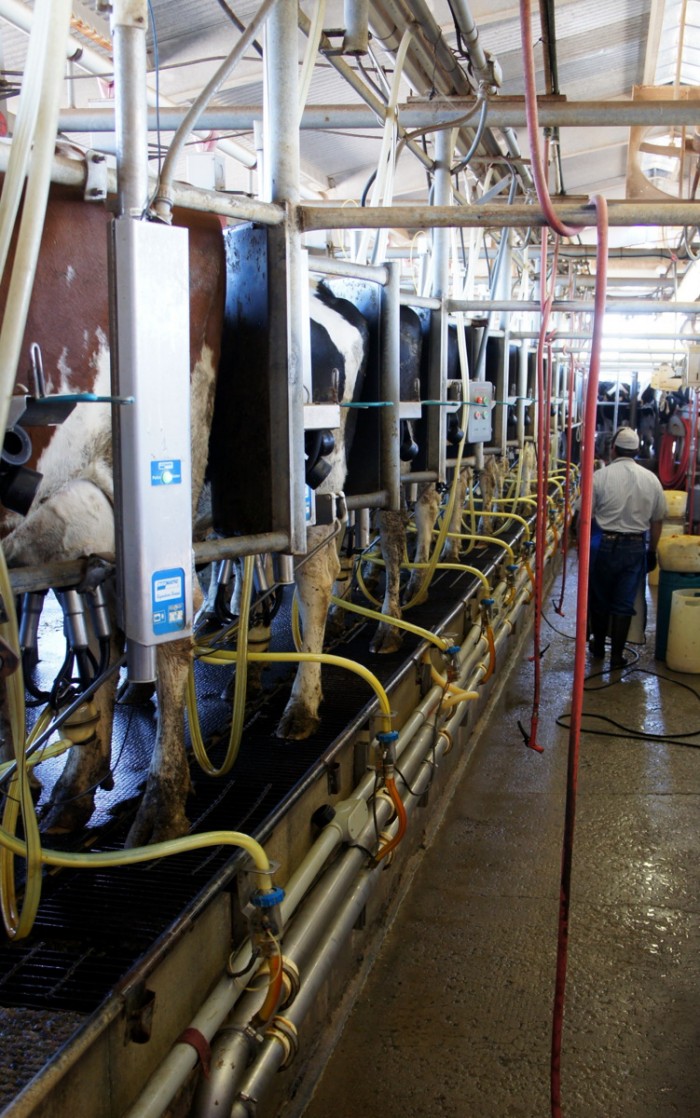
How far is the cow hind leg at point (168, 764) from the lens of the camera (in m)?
2.44

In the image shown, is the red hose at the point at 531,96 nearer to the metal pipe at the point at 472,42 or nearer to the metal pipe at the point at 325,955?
the metal pipe at the point at 325,955

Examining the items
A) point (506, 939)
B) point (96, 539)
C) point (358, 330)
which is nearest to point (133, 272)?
point (96, 539)

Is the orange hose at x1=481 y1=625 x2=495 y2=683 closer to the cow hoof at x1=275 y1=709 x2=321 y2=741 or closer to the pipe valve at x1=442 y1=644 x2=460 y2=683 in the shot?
the pipe valve at x1=442 y1=644 x2=460 y2=683

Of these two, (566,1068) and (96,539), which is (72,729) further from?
(566,1068)

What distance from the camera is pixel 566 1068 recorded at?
268 cm

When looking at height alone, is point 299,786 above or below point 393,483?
below

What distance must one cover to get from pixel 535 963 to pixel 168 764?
1531 mm

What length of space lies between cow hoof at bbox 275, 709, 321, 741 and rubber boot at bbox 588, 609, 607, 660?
13.8ft

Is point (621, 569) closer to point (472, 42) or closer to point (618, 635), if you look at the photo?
point (618, 635)

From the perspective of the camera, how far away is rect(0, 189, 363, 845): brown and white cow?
2119 millimetres

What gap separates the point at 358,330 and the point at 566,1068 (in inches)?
104

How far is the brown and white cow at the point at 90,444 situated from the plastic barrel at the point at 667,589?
520 centimetres

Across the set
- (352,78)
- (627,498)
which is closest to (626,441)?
(627,498)

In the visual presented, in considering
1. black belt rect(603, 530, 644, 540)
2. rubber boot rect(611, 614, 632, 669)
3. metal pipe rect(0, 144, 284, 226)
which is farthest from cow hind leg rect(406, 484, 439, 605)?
metal pipe rect(0, 144, 284, 226)
